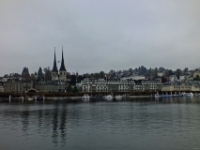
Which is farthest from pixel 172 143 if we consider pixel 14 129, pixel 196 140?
pixel 14 129

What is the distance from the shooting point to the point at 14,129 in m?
34.8

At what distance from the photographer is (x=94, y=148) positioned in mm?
24703

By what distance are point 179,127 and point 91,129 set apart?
35.8ft

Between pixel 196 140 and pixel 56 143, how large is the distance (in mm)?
13509

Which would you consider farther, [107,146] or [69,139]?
[69,139]

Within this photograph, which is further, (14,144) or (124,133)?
(124,133)

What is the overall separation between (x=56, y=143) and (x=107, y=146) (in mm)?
5087

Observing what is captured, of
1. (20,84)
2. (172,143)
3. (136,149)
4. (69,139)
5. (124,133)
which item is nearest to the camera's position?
(136,149)

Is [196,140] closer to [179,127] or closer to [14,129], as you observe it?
[179,127]

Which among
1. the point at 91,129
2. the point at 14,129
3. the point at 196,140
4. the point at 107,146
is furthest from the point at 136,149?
the point at 14,129

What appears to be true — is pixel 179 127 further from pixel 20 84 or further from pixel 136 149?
pixel 20 84

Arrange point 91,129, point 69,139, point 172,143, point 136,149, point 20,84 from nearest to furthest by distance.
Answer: point 136,149, point 172,143, point 69,139, point 91,129, point 20,84

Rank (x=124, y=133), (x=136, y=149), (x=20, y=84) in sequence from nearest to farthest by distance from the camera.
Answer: (x=136, y=149) → (x=124, y=133) → (x=20, y=84)

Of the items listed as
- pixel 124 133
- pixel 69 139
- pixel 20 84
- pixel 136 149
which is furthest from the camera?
pixel 20 84
